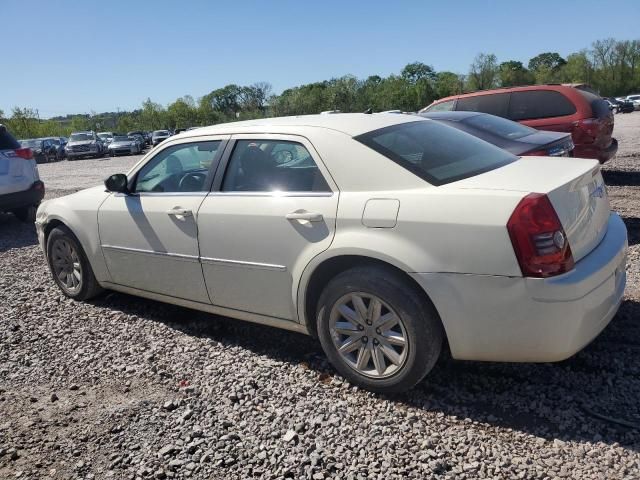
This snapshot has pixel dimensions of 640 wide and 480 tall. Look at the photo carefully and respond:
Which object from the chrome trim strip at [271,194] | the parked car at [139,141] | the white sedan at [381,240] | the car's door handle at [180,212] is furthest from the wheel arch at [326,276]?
the parked car at [139,141]

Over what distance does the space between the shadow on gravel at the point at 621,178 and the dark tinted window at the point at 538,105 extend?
1.56 meters

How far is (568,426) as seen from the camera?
2.87 metres

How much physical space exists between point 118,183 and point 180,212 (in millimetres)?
894

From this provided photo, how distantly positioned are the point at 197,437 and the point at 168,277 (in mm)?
1562

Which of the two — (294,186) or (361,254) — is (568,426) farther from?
(294,186)

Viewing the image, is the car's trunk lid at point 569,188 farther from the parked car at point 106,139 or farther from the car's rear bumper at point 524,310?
the parked car at point 106,139

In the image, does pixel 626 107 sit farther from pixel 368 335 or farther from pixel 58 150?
pixel 368 335

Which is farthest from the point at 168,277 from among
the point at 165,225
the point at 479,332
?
the point at 479,332

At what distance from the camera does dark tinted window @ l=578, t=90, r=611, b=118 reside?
351 inches

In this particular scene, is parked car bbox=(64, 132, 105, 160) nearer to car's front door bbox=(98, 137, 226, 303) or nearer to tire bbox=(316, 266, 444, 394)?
car's front door bbox=(98, 137, 226, 303)

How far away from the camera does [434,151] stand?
11.7ft

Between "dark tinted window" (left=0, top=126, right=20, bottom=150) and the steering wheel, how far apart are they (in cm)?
636

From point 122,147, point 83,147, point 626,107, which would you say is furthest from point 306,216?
point 626,107

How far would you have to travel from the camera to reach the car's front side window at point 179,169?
4145mm
